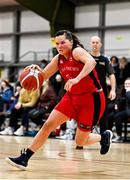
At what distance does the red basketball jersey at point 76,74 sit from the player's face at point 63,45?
0.09 meters

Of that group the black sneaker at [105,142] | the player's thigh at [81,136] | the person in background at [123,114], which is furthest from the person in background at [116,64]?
the player's thigh at [81,136]

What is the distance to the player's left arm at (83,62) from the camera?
5.22 metres

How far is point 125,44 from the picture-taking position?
19438mm

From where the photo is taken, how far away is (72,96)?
5.67 metres

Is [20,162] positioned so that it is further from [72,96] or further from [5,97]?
[5,97]

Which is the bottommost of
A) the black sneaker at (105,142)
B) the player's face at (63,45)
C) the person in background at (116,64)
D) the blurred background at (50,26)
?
the black sneaker at (105,142)

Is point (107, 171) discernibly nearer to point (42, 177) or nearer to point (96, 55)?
point (42, 177)

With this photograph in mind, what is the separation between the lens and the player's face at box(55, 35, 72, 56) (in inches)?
218

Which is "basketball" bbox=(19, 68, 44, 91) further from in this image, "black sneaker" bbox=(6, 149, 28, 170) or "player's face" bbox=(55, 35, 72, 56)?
"black sneaker" bbox=(6, 149, 28, 170)

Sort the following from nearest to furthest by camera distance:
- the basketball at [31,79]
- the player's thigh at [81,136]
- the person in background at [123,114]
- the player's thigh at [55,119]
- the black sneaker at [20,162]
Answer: the black sneaker at [20,162] < the player's thigh at [55,119] < the basketball at [31,79] < the player's thigh at [81,136] < the person in background at [123,114]

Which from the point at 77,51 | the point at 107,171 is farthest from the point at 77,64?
the point at 107,171

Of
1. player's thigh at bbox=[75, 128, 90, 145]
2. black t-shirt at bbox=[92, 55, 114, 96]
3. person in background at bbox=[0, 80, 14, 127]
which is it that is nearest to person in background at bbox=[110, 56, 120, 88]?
person in background at bbox=[0, 80, 14, 127]

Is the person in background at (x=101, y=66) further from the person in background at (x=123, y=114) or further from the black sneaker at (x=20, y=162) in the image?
the black sneaker at (x=20, y=162)

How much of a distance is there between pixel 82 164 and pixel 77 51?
1.60 m
